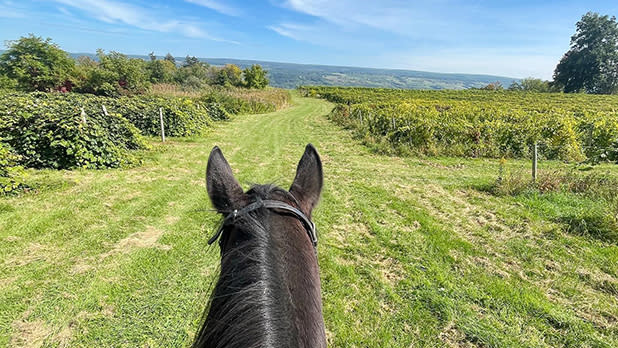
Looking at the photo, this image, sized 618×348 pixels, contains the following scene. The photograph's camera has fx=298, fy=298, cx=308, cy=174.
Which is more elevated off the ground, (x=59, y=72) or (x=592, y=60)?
(x=592, y=60)

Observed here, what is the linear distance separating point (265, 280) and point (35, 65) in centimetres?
2744

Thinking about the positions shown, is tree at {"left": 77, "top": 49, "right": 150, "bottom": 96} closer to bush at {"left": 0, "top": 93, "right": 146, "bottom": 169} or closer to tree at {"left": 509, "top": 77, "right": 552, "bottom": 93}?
bush at {"left": 0, "top": 93, "right": 146, "bottom": 169}

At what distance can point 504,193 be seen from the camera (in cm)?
630

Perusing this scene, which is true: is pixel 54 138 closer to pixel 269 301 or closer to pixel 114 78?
pixel 269 301

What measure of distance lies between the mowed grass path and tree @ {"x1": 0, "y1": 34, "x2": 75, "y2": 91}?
19.8 metres

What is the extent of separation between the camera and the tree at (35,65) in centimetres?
1981

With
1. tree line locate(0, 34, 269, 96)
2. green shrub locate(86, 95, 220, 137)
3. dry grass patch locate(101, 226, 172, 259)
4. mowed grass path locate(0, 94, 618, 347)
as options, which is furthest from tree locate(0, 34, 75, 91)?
dry grass patch locate(101, 226, 172, 259)

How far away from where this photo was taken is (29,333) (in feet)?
8.42

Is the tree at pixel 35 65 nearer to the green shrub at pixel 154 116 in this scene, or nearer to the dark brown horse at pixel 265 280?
the green shrub at pixel 154 116

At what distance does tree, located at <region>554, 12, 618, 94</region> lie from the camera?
5350cm

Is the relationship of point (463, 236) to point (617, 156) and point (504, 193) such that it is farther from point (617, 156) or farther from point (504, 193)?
point (617, 156)

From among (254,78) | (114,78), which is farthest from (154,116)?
(254,78)

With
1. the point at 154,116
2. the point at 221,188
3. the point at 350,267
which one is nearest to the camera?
the point at 221,188

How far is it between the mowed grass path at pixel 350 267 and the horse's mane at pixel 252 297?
193mm
